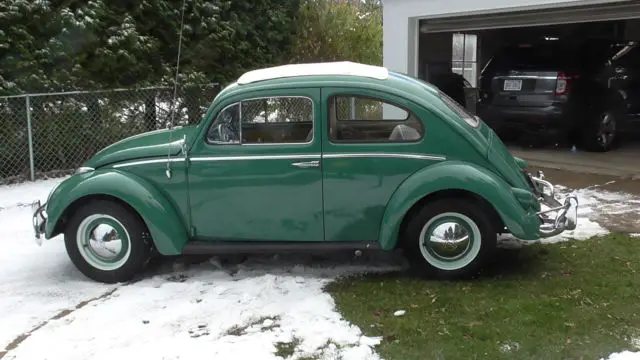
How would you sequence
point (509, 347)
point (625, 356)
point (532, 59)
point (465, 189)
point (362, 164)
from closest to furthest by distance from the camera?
point (625, 356), point (509, 347), point (465, 189), point (362, 164), point (532, 59)

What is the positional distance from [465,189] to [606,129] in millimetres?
7220

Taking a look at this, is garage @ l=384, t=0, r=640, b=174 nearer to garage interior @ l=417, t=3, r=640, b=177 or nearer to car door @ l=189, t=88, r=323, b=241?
garage interior @ l=417, t=3, r=640, b=177

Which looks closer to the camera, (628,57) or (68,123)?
(68,123)

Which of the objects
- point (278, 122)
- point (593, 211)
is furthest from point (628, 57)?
point (278, 122)

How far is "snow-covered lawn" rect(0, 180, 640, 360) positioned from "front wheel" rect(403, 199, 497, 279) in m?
0.51

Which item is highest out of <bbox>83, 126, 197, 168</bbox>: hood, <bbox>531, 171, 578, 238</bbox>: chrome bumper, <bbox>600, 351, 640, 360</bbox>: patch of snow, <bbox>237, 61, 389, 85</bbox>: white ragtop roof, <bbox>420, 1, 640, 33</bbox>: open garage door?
<bbox>420, 1, 640, 33</bbox>: open garage door

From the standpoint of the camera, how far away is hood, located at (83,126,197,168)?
5168 mm

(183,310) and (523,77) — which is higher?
(523,77)

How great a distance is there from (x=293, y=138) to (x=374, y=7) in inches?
494

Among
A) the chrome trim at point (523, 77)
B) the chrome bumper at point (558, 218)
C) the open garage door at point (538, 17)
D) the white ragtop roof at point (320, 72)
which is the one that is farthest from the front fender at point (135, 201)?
the chrome trim at point (523, 77)

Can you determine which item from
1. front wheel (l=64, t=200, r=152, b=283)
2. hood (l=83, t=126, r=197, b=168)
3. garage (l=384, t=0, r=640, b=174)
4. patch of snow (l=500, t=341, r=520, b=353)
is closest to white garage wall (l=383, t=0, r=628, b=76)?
garage (l=384, t=0, r=640, b=174)

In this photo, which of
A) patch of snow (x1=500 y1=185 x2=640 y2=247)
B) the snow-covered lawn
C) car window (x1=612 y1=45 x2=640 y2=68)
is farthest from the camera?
car window (x1=612 y1=45 x2=640 y2=68)

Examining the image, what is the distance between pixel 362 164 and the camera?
494 cm

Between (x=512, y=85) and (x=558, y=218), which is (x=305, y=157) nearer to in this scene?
(x=558, y=218)
